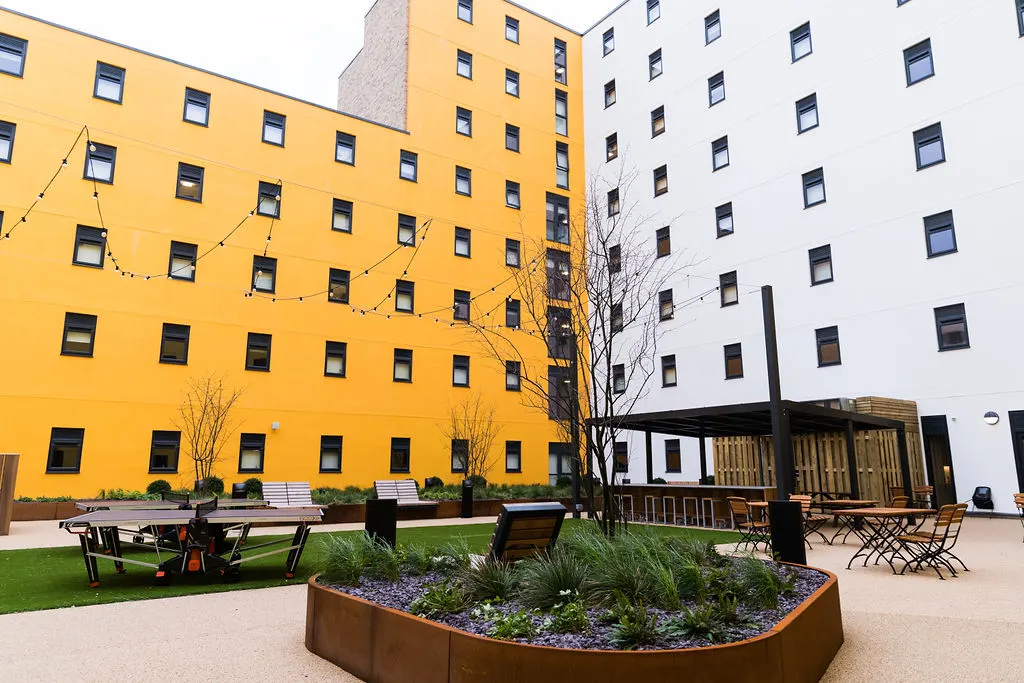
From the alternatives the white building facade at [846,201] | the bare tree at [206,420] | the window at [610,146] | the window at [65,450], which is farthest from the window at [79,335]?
the window at [610,146]

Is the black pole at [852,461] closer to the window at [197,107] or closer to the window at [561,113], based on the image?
the window at [561,113]

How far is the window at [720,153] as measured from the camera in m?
23.9

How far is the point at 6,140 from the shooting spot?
17.4 meters

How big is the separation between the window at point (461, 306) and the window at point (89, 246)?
11236mm

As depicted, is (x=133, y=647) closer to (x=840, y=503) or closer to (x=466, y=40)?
(x=840, y=503)

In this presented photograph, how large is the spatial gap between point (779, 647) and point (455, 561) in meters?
3.00

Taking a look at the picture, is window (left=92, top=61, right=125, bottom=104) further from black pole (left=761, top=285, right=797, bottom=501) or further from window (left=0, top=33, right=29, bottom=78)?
black pole (left=761, top=285, right=797, bottom=501)

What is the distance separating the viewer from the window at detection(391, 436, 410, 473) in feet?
73.3

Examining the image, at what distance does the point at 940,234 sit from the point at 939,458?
6004 mm

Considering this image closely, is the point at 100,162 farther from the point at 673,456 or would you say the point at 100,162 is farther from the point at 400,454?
the point at 673,456

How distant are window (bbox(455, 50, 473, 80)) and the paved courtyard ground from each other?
23270 mm

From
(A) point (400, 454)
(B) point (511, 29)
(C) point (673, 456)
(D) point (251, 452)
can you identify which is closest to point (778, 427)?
(C) point (673, 456)

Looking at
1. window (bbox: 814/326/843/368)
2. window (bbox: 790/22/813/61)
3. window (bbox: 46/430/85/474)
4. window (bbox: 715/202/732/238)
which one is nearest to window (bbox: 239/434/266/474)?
window (bbox: 46/430/85/474)

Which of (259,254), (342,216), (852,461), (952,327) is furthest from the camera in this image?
(342,216)
